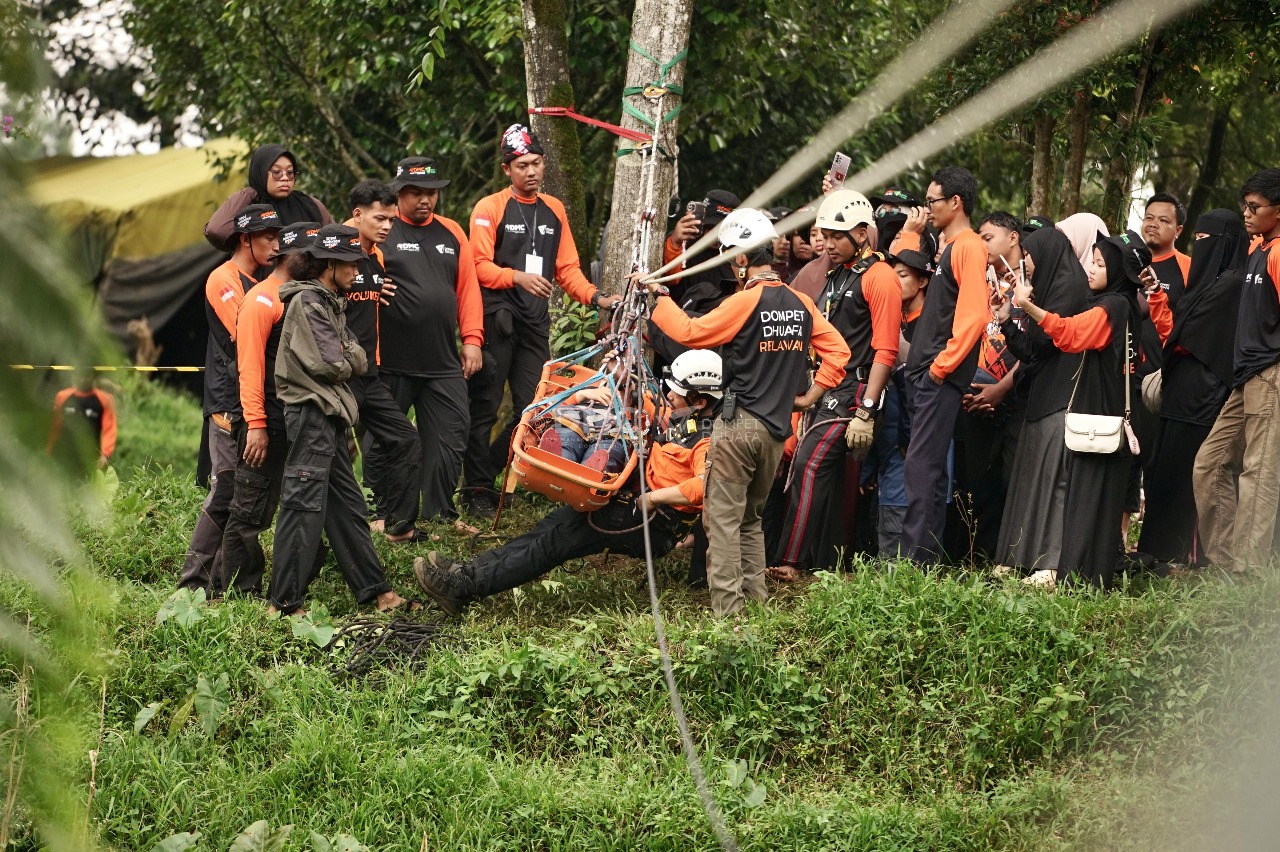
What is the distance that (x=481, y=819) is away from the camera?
5.82 m

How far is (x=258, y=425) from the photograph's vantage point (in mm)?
7195

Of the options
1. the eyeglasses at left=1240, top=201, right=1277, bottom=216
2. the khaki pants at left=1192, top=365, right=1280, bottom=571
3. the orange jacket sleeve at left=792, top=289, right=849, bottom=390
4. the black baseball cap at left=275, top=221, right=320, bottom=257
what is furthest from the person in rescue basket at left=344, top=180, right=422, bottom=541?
Result: the eyeglasses at left=1240, top=201, right=1277, bottom=216

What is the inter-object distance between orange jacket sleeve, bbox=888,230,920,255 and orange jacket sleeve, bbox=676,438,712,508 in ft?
5.82

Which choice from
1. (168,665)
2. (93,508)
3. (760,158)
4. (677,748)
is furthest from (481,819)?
(760,158)

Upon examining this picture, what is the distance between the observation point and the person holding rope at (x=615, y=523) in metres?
7.18

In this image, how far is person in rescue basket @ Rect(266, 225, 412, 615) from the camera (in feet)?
23.0

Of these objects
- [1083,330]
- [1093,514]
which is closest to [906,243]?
[1083,330]

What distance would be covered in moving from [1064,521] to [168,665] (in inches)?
175

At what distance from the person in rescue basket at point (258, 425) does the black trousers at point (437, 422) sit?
4.26 feet

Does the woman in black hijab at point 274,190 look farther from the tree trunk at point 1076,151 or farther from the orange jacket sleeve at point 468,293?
the tree trunk at point 1076,151

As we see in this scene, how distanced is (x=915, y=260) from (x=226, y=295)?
12.4 feet

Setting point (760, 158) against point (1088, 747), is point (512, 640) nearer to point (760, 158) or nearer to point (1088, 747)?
point (1088, 747)

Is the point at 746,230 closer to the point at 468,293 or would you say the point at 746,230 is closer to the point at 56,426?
the point at 468,293

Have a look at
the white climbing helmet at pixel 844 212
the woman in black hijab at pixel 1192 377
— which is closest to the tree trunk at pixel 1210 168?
the woman in black hijab at pixel 1192 377
